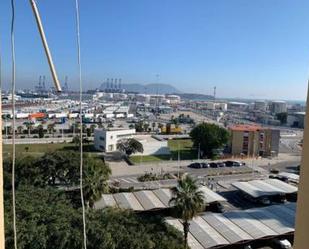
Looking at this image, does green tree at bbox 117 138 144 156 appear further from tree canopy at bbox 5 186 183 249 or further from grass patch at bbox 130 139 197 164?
tree canopy at bbox 5 186 183 249

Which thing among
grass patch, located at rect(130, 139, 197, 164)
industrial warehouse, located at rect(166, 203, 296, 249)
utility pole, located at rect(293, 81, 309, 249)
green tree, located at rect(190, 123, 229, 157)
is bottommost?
grass patch, located at rect(130, 139, 197, 164)

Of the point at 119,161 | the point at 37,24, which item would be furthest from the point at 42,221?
the point at 119,161

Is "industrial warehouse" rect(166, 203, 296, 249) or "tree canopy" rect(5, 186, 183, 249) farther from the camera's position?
"industrial warehouse" rect(166, 203, 296, 249)

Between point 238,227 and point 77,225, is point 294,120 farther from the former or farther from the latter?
point 77,225

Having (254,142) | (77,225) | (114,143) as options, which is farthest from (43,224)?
(254,142)

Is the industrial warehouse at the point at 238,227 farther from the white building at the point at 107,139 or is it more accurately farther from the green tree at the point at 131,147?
the white building at the point at 107,139

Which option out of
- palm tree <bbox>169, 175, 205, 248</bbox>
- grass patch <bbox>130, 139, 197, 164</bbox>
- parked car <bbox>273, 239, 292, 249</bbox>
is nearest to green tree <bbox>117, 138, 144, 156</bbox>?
grass patch <bbox>130, 139, 197, 164</bbox>

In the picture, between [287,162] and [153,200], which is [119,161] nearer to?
[153,200]
